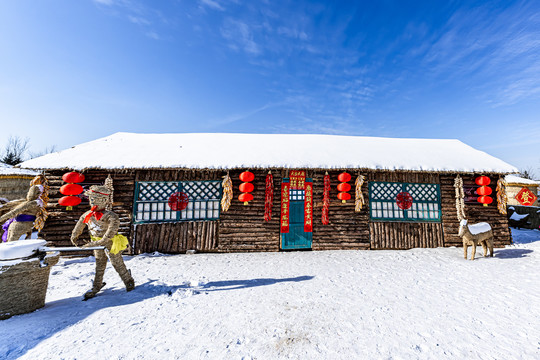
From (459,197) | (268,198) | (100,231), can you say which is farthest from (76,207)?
(459,197)

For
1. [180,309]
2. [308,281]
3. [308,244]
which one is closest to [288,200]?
[308,244]

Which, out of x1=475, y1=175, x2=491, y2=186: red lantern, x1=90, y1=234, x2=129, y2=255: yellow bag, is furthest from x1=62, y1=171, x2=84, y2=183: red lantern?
x1=475, y1=175, x2=491, y2=186: red lantern

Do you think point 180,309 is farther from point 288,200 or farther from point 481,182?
point 481,182

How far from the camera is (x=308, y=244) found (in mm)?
8477

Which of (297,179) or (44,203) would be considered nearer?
(44,203)

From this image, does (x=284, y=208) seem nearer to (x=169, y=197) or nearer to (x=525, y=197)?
(x=169, y=197)

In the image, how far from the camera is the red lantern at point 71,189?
6910 millimetres

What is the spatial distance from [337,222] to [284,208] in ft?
6.72

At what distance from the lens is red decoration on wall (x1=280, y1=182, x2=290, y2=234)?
8453 millimetres

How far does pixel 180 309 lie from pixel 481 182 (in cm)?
1084

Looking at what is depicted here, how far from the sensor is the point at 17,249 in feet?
11.4

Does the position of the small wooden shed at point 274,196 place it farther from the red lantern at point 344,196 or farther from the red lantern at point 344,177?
the red lantern at point 344,196

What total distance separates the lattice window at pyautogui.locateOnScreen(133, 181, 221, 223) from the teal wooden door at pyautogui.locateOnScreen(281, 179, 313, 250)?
262 cm

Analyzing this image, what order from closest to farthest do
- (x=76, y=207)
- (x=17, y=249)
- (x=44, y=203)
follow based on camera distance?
(x=17, y=249), (x=44, y=203), (x=76, y=207)
